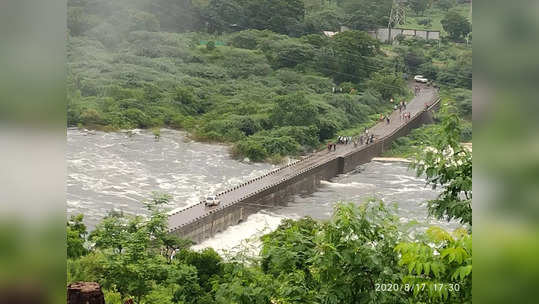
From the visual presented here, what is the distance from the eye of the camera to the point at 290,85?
24.4 feet

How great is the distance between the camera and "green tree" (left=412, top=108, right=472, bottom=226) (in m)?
2.98

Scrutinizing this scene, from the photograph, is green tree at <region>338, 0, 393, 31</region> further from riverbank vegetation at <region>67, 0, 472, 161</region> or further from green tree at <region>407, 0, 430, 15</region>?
green tree at <region>407, 0, 430, 15</region>

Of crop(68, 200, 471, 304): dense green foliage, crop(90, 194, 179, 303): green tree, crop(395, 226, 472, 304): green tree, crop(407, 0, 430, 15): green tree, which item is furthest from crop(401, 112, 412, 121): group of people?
crop(395, 226, 472, 304): green tree

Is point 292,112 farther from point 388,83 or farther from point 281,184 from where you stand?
point 388,83

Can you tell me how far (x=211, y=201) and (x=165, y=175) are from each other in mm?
697

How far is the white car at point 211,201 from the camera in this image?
7094mm

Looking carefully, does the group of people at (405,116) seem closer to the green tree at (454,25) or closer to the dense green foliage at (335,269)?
the green tree at (454,25)

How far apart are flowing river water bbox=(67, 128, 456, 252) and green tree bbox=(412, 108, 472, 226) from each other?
12.1 ft

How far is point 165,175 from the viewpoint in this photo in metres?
7.50

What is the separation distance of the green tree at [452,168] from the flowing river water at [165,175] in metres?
3.69

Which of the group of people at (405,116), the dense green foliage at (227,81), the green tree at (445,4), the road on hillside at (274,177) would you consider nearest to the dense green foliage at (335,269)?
the green tree at (445,4)
